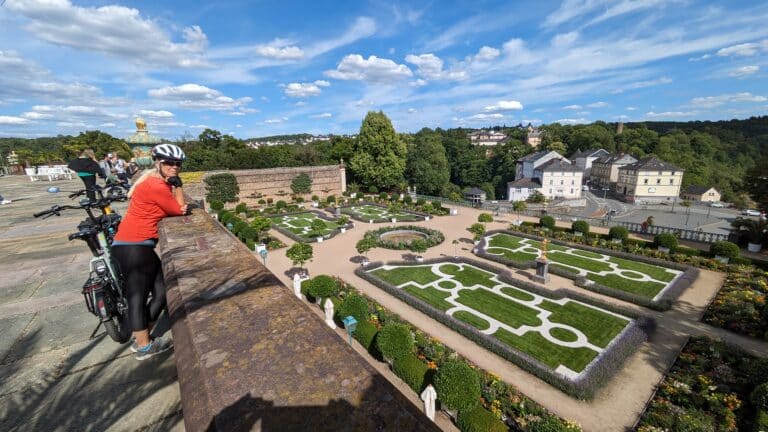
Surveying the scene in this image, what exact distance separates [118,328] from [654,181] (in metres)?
69.0

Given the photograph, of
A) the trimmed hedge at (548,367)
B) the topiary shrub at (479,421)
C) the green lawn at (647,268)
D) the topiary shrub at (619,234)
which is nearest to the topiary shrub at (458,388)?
the topiary shrub at (479,421)

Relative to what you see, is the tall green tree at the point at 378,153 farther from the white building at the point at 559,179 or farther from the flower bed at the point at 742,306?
the flower bed at the point at 742,306

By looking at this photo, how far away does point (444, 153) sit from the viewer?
54.8 m

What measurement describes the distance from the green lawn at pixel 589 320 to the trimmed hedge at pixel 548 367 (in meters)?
0.32

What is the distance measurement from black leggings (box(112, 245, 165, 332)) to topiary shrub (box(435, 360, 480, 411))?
6.56 meters

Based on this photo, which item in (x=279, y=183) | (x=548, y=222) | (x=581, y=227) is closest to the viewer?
(x=581, y=227)

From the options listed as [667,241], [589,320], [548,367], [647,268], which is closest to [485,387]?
[548,367]

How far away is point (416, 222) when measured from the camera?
2859 centimetres

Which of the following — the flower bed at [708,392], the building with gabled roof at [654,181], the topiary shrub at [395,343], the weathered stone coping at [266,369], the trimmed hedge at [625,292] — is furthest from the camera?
the building with gabled roof at [654,181]

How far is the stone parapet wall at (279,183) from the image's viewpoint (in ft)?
119

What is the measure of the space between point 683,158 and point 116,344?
86.9 m

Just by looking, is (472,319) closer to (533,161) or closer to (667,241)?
(667,241)

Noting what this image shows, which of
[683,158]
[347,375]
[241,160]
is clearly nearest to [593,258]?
[347,375]

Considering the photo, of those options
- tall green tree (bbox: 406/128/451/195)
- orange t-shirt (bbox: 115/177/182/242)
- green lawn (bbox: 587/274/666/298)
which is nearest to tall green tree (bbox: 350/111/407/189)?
tall green tree (bbox: 406/128/451/195)
